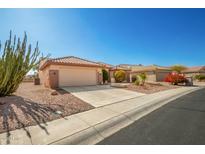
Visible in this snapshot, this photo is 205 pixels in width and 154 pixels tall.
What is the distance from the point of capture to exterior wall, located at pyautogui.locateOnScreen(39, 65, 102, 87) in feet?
46.1

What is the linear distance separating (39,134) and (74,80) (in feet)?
35.7

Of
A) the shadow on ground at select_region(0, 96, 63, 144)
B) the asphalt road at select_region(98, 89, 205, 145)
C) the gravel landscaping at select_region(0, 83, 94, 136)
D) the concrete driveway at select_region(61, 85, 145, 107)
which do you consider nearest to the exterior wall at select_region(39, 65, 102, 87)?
the concrete driveway at select_region(61, 85, 145, 107)

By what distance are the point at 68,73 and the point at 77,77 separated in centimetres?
117

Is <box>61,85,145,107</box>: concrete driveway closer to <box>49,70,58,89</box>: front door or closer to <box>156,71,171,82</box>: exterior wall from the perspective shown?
<box>49,70,58,89</box>: front door

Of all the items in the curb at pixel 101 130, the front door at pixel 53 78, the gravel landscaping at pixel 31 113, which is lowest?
the curb at pixel 101 130

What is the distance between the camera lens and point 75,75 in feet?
49.6


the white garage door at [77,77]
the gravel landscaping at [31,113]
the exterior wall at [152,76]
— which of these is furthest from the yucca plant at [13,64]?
the exterior wall at [152,76]

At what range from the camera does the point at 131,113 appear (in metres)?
6.71

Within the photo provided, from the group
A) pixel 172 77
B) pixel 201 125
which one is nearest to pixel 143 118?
pixel 201 125

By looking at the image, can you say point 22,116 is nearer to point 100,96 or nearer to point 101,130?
point 101,130

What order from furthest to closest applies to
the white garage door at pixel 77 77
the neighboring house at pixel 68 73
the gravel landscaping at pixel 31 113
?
the white garage door at pixel 77 77
the neighboring house at pixel 68 73
the gravel landscaping at pixel 31 113

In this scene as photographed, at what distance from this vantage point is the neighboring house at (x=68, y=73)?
13.5 meters

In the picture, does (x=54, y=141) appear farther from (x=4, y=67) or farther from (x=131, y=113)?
(x=4, y=67)

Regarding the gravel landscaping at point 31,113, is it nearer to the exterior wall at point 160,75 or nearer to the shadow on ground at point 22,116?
the shadow on ground at point 22,116
